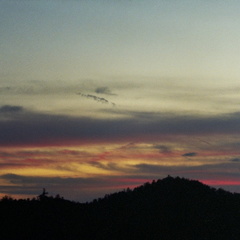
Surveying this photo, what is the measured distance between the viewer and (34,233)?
113 m

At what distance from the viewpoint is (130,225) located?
125m

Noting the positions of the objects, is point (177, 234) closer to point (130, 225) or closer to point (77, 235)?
point (130, 225)

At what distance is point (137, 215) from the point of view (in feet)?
433

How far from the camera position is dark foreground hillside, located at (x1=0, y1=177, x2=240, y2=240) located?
117 meters

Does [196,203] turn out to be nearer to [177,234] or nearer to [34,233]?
[177,234]

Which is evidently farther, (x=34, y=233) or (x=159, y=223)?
(x=159, y=223)

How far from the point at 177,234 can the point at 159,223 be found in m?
5.51

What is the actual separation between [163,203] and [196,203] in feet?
22.9

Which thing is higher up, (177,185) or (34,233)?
(177,185)

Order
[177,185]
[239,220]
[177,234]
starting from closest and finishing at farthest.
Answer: [177,234], [239,220], [177,185]

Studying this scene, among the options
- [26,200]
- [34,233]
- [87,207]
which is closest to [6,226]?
[34,233]

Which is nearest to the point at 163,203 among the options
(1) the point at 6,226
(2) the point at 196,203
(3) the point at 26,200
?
(2) the point at 196,203

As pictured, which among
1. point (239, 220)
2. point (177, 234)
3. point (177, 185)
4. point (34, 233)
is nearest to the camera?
point (34, 233)

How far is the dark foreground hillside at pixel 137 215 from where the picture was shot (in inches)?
4604
